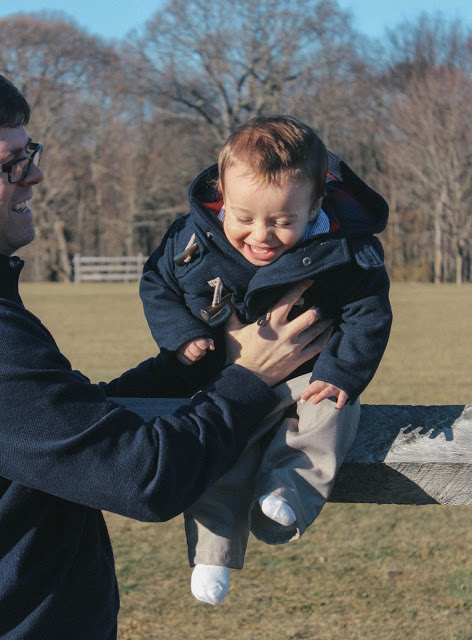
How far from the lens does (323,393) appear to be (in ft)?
6.50

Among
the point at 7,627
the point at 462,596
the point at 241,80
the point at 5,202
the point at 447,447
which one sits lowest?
the point at 241,80

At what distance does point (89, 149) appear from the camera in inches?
1743

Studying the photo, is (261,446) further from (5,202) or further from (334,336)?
(5,202)

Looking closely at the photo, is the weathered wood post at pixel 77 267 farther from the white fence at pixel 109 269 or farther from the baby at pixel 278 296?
the baby at pixel 278 296

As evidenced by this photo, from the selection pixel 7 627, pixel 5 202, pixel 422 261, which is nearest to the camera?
pixel 7 627

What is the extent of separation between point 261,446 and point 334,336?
315 millimetres

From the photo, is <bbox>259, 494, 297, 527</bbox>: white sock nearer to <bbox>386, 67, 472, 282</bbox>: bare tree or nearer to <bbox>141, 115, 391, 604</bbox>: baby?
<bbox>141, 115, 391, 604</bbox>: baby

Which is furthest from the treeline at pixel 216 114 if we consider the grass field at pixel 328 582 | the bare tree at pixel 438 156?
the grass field at pixel 328 582

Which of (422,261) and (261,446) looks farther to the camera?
(422,261)

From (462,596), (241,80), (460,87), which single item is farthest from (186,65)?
(462,596)

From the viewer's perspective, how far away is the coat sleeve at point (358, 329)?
2029 mm

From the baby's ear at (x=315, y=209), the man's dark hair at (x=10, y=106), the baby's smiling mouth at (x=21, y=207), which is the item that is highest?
the man's dark hair at (x=10, y=106)

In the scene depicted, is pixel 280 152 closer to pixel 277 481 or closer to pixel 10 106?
pixel 10 106

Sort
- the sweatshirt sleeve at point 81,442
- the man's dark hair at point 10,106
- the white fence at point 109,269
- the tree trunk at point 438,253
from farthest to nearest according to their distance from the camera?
the white fence at point 109,269
the tree trunk at point 438,253
the man's dark hair at point 10,106
the sweatshirt sleeve at point 81,442
